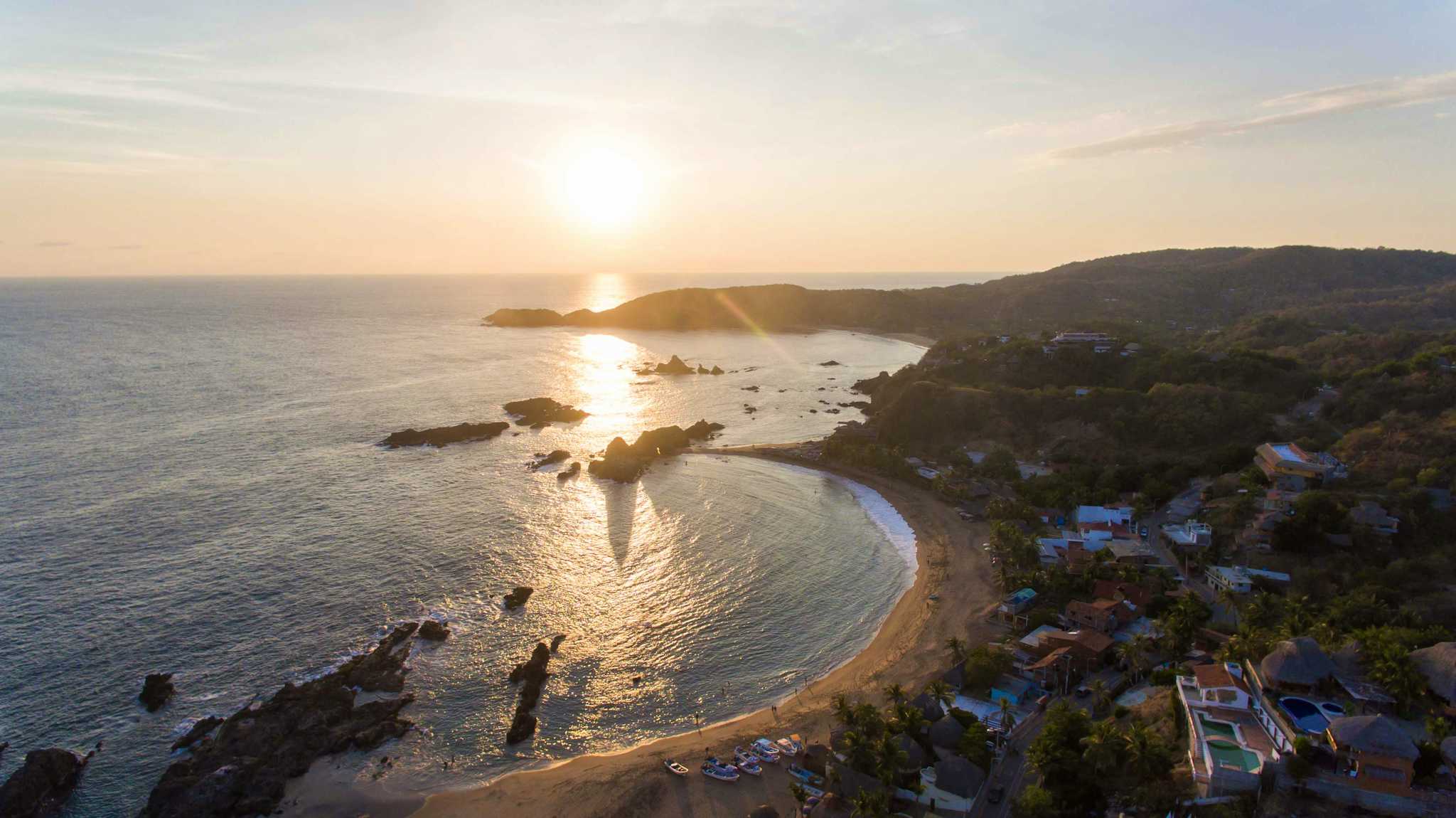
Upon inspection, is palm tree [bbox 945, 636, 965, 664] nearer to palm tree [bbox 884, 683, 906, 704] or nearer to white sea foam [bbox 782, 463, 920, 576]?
palm tree [bbox 884, 683, 906, 704]

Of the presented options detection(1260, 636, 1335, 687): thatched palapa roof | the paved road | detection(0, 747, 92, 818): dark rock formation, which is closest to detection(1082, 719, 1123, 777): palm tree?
the paved road

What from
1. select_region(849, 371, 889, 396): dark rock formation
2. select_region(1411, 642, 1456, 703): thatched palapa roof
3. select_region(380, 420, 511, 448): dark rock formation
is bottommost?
select_region(1411, 642, 1456, 703): thatched palapa roof

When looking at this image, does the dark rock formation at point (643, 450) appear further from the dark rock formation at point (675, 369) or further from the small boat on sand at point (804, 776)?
the dark rock formation at point (675, 369)

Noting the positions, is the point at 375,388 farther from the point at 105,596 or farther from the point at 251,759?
the point at 251,759

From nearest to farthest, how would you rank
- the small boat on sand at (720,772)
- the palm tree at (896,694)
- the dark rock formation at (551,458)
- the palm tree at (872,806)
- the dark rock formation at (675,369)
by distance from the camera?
the palm tree at (872,806) < the small boat on sand at (720,772) < the palm tree at (896,694) < the dark rock formation at (551,458) < the dark rock formation at (675,369)

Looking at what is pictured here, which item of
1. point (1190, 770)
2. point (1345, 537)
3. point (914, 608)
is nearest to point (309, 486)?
point (914, 608)

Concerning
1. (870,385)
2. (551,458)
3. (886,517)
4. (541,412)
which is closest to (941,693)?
(886,517)

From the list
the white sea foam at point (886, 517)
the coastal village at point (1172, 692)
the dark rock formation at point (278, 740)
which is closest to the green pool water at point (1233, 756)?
the coastal village at point (1172, 692)
